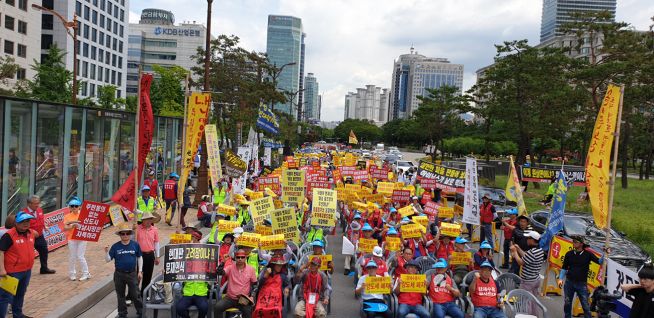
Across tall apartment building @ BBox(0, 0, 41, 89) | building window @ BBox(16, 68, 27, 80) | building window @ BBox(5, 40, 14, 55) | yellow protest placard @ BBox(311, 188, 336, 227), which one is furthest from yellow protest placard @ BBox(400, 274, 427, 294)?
building window @ BBox(16, 68, 27, 80)

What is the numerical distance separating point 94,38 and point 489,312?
7617cm

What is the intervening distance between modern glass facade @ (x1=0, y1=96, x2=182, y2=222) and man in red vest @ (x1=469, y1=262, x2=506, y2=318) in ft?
32.1

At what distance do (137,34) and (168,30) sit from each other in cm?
621

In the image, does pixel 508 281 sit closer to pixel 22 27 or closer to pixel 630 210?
pixel 630 210

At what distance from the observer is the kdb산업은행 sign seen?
25.9 ft

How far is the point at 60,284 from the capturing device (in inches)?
383

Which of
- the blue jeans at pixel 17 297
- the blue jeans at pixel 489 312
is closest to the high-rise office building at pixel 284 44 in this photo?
the blue jeans at pixel 17 297

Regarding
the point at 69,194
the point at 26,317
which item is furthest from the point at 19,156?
the point at 26,317

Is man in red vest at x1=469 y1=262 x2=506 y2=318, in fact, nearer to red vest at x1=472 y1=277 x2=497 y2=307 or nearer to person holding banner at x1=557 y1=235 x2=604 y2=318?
red vest at x1=472 y1=277 x2=497 y2=307

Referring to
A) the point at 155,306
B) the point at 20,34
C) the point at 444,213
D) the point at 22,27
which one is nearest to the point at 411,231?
the point at 444,213

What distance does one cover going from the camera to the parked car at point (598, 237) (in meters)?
11.4

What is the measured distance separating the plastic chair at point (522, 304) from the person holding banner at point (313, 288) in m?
2.68

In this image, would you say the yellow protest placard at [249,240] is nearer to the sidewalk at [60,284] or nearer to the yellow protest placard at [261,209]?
the yellow protest placard at [261,209]

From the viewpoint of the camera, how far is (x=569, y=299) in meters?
8.91
